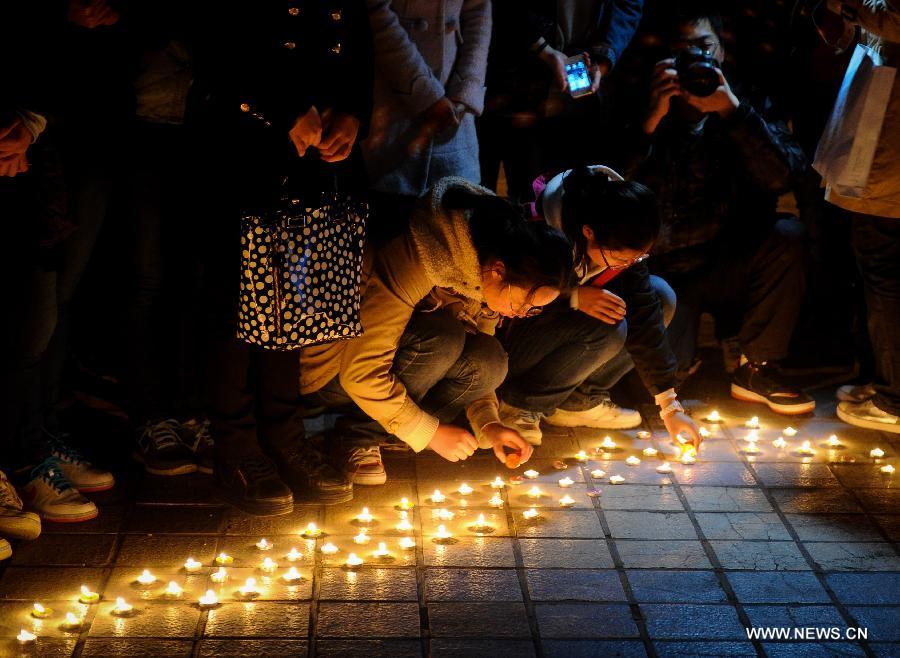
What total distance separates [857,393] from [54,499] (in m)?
4.10

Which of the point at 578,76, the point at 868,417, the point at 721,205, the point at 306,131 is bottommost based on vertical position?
the point at 868,417

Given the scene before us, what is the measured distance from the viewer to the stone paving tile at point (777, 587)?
13.8 feet

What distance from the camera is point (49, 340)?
4.55m

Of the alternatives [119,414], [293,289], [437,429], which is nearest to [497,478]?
[437,429]

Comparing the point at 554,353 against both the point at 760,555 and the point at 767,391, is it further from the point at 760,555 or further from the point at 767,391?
the point at 760,555

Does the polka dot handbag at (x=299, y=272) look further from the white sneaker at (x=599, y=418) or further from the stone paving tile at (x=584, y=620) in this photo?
the white sneaker at (x=599, y=418)

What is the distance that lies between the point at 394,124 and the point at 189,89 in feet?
3.20

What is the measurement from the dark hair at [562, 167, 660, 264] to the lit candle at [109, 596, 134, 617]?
94.1 inches

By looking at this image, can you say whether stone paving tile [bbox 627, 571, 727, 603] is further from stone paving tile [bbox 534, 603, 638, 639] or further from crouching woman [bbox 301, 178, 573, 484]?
crouching woman [bbox 301, 178, 573, 484]

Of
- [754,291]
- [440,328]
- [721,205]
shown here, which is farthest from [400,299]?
[754,291]

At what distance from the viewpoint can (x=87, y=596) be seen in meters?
3.95

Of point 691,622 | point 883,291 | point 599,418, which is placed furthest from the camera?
point 883,291

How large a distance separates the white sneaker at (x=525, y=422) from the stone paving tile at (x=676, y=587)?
1.26 metres

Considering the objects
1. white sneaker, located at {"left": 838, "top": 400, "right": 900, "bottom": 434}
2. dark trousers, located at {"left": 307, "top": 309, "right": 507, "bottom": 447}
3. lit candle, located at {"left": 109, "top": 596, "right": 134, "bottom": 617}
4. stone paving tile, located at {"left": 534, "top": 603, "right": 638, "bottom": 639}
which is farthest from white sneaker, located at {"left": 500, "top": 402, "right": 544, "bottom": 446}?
lit candle, located at {"left": 109, "top": 596, "right": 134, "bottom": 617}
